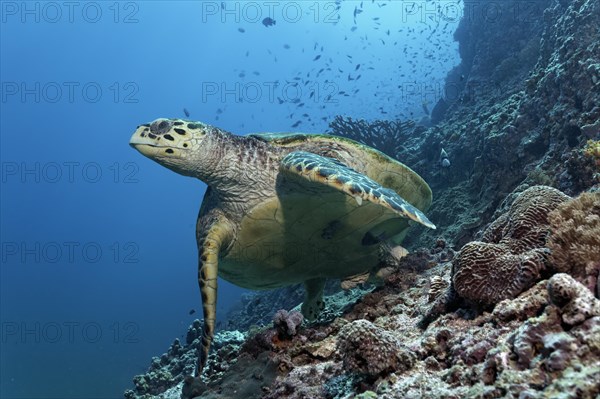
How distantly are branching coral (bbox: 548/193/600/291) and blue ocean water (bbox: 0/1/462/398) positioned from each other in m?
35.6

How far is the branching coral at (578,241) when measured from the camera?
5.30 ft

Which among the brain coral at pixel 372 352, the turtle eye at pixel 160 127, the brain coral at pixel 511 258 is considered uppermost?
the turtle eye at pixel 160 127

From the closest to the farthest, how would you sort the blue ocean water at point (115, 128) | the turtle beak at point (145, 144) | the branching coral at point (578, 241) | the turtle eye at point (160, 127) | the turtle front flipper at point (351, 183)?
1. the branching coral at point (578, 241)
2. the turtle front flipper at point (351, 183)
3. the turtle beak at point (145, 144)
4. the turtle eye at point (160, 127)
5. the blue ocean water at point (115, 128)

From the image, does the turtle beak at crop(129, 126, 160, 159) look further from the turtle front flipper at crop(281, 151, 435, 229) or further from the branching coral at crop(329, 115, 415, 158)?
the branching coral at crop(329, 115, 415, 158)

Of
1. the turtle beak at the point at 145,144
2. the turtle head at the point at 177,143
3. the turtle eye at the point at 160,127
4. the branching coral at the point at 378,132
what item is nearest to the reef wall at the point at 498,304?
the turtle head at the point at 177,143

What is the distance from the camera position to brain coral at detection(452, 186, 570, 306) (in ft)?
6.03

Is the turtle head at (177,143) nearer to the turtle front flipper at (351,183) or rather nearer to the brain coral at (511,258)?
the turtle front flipper at (351,183)

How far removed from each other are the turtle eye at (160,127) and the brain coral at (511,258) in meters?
3.30

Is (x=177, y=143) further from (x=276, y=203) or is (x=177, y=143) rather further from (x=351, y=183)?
(x=351, y=183)

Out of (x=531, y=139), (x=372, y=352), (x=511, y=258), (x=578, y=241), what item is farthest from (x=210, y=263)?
(x=531, y=139)

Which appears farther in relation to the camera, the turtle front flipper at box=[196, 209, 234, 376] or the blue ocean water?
the blue ocean water

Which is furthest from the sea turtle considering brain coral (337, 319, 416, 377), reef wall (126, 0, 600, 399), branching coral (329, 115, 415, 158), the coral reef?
branching coral (329, 115, 415, 158)

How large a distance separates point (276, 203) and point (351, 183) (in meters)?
1.23

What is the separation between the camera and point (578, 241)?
1725 mm
